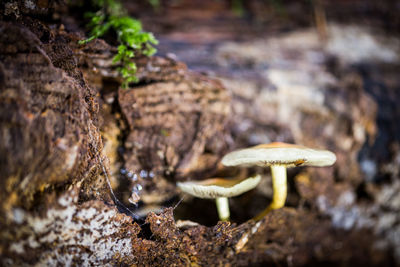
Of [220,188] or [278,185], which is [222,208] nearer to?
[220,188]

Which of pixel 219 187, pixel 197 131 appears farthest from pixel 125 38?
pixel 219 187

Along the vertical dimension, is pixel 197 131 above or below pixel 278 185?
above

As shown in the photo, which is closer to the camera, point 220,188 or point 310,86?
point 220,188

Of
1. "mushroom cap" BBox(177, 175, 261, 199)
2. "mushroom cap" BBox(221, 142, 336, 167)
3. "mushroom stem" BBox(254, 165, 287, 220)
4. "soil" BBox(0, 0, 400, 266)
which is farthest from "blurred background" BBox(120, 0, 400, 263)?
"mushroom cap" BBox(221, 142, 336, 167)

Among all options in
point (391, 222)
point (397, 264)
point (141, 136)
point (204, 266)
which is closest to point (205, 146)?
point (141, 136)

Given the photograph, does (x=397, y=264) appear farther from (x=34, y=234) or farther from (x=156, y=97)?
(x=34, y=234)

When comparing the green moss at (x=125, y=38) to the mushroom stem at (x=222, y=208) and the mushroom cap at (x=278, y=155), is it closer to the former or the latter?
the mushroom cap at (x=278, y=155)

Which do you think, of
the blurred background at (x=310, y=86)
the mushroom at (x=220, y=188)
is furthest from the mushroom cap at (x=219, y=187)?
the blurred background at (x=310, y=86)
